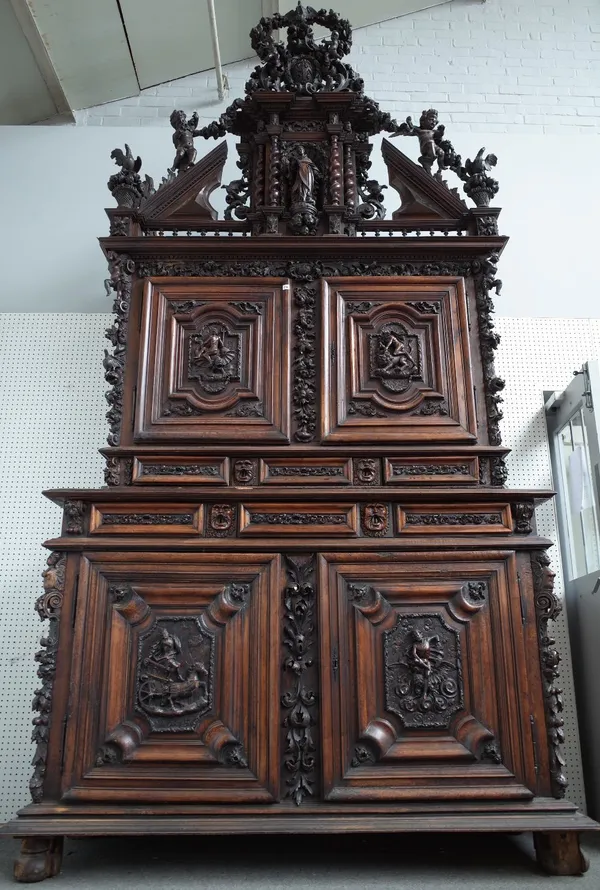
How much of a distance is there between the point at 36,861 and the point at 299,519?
1412 mm

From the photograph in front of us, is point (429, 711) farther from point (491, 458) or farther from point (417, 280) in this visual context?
point (417, 280)

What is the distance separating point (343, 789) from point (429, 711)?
0.39 metres

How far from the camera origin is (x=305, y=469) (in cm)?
289

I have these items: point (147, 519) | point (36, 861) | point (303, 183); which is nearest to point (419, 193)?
point (303, 183)

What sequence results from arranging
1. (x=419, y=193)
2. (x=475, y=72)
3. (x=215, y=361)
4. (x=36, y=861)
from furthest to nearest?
1. (x=475, y=72)
2. (x=419, y=193)
3. (x=215, y=361)
4. (x=36, y=861)

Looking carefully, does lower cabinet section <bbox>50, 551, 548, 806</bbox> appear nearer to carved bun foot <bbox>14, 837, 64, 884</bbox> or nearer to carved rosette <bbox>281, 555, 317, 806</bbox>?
carved rosette <bbox>281, 555, 317, 806</bbox>

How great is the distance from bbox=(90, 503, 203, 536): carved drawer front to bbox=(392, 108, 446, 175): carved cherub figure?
1.96m

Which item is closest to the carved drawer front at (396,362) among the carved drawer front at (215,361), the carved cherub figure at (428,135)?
the carved drawer front at (215,361)

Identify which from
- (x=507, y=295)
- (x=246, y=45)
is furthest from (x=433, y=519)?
(x=246, y=45)

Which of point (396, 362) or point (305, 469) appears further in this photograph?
point (396, 362)

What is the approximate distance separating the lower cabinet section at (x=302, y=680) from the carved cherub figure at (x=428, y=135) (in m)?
1.87

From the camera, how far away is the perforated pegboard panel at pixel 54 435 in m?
3.41

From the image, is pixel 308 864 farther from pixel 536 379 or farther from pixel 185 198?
pixel 185 198

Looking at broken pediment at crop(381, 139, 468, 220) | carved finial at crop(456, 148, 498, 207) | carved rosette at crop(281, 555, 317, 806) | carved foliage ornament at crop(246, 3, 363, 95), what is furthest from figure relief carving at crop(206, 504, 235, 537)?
carved foliage ornament at crop(246, 3, 363, 95)
